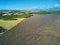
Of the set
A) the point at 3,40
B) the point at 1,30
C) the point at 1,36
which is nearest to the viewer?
the point at 3,40

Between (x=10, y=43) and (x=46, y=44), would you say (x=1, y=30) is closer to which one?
(x=10, y=43)

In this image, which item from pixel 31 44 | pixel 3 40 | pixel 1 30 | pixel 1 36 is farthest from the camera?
pixel 1 30

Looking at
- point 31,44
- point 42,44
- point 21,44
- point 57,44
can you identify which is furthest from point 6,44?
point 57,44

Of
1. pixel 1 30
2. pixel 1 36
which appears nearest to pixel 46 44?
pixel 1 36

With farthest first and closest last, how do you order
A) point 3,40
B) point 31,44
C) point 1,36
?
point 1,36, point 3,40, point 31,44

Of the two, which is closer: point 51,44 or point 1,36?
point 51,44

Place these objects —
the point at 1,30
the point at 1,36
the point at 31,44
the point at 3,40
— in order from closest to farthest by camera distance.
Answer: the point at 31,44, the point at 3,40, the point at 1,36, the point at 1,30

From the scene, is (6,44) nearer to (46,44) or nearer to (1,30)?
(46,44)

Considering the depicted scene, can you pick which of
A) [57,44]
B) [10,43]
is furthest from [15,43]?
[57,44]

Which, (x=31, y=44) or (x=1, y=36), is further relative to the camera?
(x=1, y=36)
